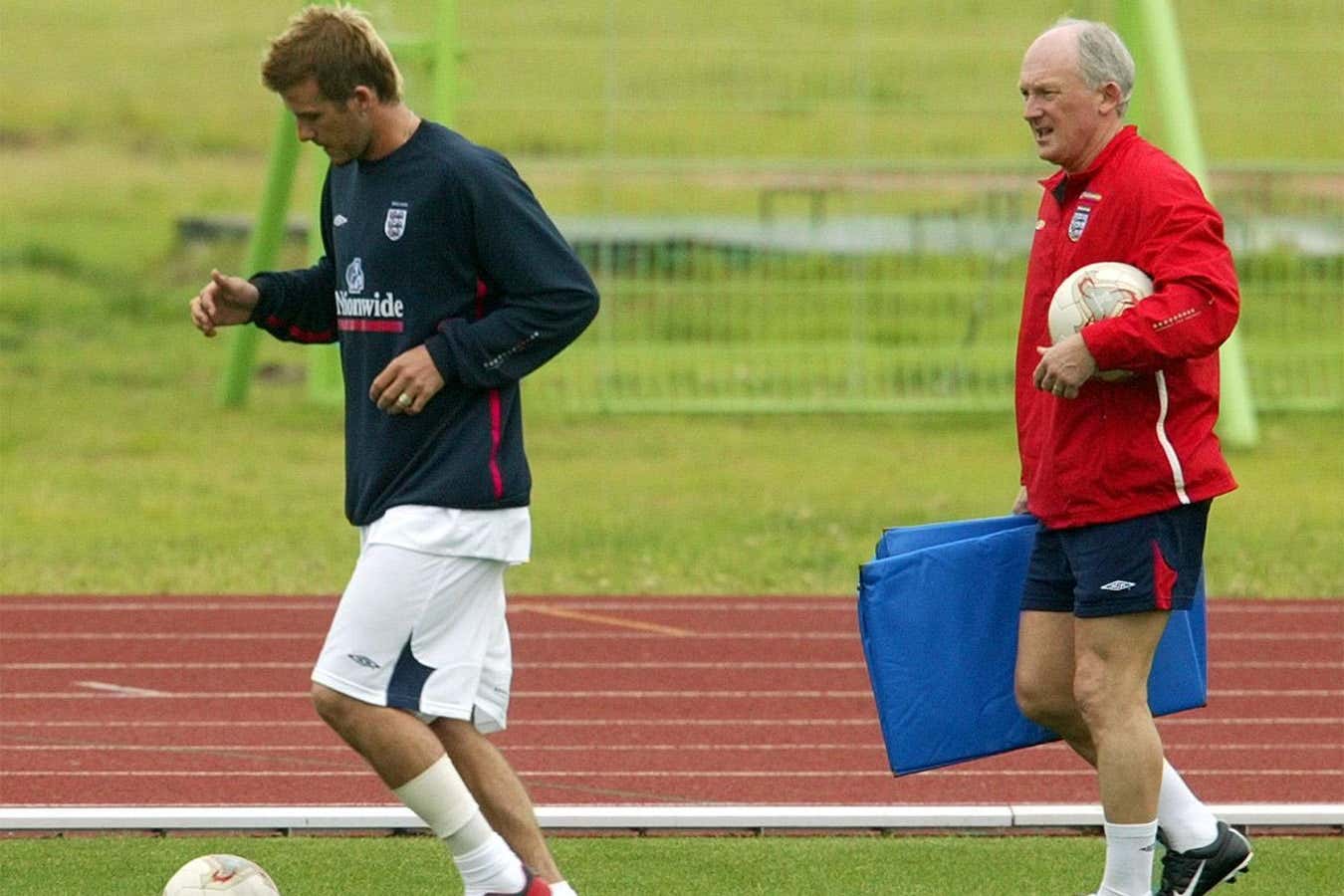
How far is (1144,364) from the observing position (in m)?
5.07

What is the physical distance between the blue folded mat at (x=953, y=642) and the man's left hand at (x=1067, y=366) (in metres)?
0.58

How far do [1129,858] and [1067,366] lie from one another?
1.08m

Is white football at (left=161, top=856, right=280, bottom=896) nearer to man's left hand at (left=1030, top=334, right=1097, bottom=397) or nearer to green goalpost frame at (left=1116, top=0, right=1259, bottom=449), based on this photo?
man's left hand at (left=1030, top=334, right=1097, bottom=397)

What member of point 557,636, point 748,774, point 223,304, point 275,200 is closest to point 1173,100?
point 275,200

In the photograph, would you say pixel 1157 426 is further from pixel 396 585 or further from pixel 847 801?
pixel 847 801

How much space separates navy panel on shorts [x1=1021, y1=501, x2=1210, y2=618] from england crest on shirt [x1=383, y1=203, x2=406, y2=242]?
4.89ft

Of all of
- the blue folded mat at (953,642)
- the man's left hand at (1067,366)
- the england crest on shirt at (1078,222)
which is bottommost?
the blue folded mat at (953,642)

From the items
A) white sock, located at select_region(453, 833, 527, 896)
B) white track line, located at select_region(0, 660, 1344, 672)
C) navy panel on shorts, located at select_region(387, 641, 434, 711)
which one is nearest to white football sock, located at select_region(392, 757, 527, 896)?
white sock, located at select_region(453, 833, 527, 896)

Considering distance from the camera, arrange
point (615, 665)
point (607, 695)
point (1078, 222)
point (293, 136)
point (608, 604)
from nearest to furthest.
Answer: point (1078, 222) → point (607, 695) → point (615, 665) → point (608, 604) → point (293, 136)

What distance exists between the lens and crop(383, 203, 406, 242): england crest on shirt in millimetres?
5059

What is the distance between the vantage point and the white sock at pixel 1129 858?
17.6ft

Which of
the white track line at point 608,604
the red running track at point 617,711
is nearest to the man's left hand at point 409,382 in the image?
the red running track at point 617,711

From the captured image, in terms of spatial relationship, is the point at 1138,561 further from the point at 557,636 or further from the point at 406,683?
the point at 557,636

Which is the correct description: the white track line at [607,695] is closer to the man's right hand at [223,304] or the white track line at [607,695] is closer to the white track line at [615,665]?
the white track line at [615,665]
